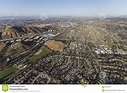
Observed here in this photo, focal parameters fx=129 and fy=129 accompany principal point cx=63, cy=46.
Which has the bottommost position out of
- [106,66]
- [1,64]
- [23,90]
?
[106,66]

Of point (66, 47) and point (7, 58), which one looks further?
point (66, 47)

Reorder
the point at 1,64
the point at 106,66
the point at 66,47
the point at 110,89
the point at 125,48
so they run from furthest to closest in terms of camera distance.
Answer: the point at 125,48
the point at 66,47
the point at 106,66
the point at 1,64
the point at 110,89

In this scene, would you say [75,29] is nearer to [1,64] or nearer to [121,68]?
[121,68]

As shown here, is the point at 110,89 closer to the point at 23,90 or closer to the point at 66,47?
the point at 23,90

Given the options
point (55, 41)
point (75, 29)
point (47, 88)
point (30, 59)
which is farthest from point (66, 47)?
point (47, 88)

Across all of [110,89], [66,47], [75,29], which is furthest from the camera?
[75,29]

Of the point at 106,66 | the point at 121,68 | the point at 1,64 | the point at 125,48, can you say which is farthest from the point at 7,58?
the point at 125,48

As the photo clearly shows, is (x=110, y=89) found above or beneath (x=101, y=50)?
above

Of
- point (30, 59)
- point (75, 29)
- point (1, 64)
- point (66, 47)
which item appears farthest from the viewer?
point (75, 29)

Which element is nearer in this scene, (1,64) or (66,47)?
(1,64)
